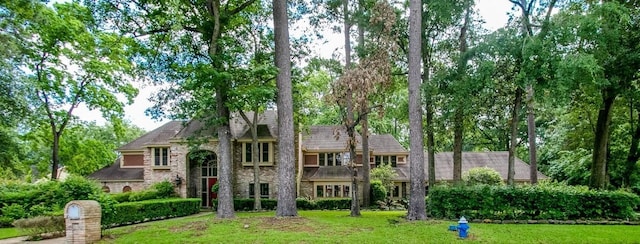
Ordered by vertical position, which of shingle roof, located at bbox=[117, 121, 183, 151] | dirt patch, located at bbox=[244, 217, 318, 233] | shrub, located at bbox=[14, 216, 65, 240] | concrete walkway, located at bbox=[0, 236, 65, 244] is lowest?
concrete walkway, located at bbox=[0, 236, 65, 244]

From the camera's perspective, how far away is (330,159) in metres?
28.0

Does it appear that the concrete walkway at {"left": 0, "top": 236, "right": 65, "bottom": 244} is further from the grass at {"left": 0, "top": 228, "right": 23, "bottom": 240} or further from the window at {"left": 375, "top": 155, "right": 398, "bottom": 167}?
the window at {"left": 375, "top": 155, "right": 398, "bottom": 167}

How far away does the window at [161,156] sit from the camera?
988 inches

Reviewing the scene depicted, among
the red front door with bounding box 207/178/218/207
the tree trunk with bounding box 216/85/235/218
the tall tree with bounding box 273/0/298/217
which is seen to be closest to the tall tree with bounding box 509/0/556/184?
the tall tree with bounding box 273/0/298/217

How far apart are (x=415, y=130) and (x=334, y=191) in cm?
1302

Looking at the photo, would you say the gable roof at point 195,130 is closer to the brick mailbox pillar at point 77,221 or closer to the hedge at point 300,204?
the hedge at point 300,204

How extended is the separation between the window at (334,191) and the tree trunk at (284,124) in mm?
12284

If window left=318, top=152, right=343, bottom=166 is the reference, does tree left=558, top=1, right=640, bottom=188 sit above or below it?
above

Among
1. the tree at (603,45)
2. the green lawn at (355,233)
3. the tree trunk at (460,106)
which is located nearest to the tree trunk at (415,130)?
the green lawn at (355,233)

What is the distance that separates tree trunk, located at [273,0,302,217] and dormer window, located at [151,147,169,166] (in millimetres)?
13619

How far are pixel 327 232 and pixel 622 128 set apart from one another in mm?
18047

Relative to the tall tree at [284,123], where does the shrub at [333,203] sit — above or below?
below

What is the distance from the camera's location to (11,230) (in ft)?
45.3

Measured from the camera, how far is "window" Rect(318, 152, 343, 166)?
91.2 feet
